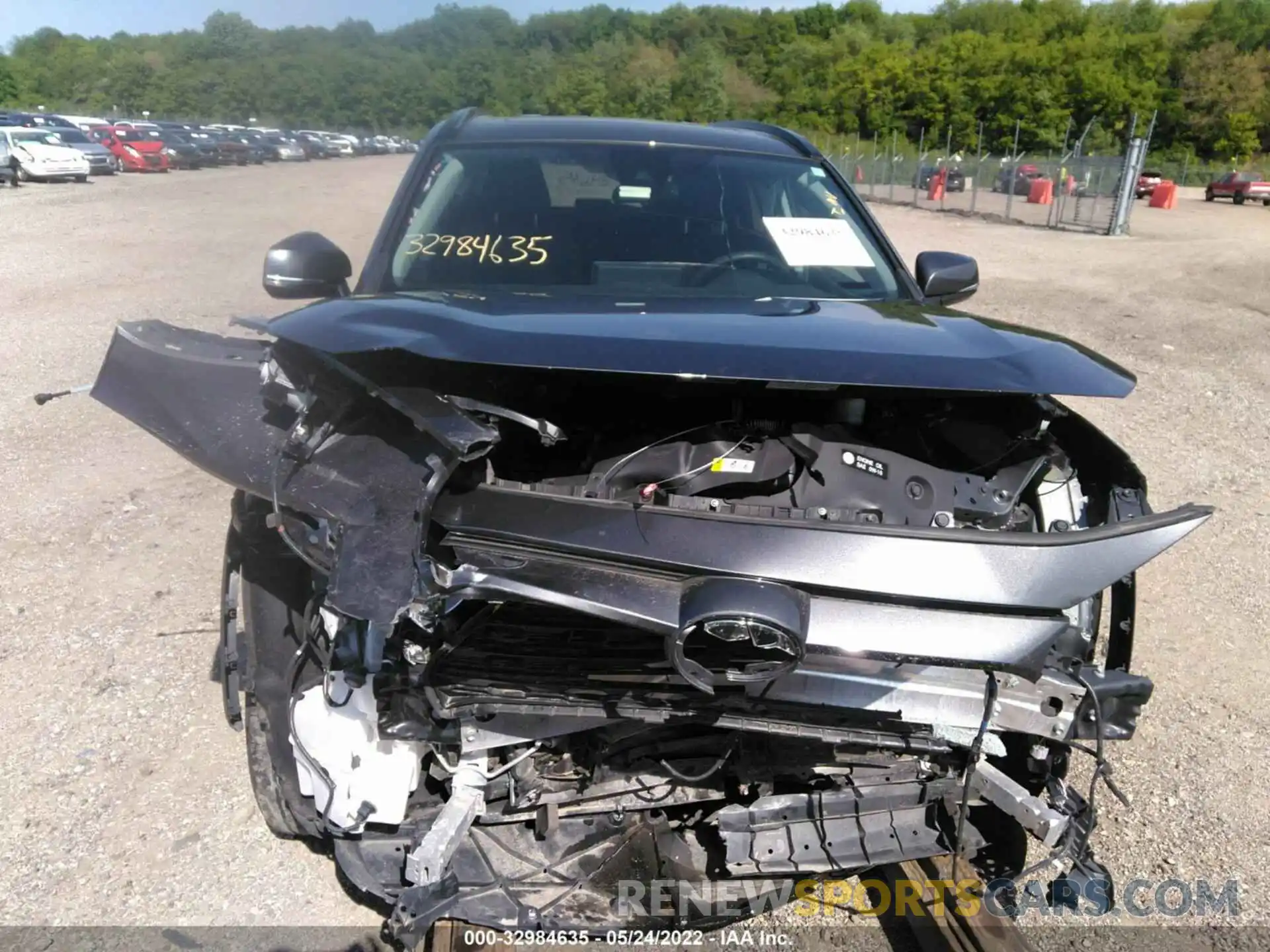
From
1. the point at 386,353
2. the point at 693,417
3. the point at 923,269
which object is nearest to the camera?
the point at 386,353

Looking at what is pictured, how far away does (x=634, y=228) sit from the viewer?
3193 mm

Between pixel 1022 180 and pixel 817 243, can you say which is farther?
pixel 1022 180

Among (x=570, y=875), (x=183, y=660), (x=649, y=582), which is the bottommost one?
(x=183, y=660)

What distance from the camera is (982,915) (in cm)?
228

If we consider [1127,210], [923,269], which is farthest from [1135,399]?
[1127,210]

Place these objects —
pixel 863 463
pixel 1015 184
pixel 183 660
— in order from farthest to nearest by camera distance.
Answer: pixel 1015 184, pixel 183 660, pixel 863 463

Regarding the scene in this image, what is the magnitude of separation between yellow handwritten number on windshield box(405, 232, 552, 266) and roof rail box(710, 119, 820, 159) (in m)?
1.41

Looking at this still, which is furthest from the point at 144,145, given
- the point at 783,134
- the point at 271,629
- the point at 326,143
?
the point at 271,629

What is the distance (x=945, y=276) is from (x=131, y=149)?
34.9 m

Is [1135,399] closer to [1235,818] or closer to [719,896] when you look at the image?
[1235,818]

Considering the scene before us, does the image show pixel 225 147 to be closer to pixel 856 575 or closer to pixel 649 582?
pixel 649 582

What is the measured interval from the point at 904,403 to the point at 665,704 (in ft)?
3.20

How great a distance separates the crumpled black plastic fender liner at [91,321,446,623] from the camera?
70.7 inches

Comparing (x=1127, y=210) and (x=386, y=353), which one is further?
(x=1127, y=210)
